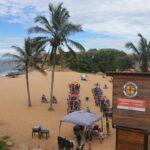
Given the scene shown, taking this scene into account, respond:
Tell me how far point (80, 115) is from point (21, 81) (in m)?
35.2

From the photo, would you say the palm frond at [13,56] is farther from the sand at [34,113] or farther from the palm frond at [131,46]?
the palm frond at [131,46]

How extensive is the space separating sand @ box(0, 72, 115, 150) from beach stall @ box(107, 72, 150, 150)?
3214mm

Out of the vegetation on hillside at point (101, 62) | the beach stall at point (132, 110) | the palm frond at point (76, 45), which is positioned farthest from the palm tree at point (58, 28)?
the vegetation on hillside at point (101, 62)

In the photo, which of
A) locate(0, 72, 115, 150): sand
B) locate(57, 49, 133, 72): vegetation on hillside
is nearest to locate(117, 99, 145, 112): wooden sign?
locate(0, 72, 115, 150): sand

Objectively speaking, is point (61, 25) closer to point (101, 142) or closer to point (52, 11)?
point (52, 11)

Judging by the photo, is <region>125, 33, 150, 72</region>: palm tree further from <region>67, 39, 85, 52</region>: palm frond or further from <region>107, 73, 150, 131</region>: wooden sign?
<region>107, 73, 150, 131</region>: wooden sign

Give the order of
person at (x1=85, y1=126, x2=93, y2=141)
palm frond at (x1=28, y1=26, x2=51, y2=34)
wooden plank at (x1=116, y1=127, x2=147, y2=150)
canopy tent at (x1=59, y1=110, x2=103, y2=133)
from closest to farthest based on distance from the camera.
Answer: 1. wooden plank at (x1=116, y1=127, x2=147, y2=150)
2. canopy tent at (x1=59, y1=110, x2=103, y2=133)
3. person at (x1=85, y1=126, x2=93, y2=141)
4. palm frond at (x1=28, y1=26, x2=51, y2=34)

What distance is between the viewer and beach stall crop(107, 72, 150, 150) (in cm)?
1912

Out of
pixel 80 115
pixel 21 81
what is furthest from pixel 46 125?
pixel 21 81

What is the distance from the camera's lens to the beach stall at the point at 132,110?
62.7ft

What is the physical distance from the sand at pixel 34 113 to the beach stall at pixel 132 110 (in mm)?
3214

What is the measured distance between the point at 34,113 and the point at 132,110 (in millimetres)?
15677

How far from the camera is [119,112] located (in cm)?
1988

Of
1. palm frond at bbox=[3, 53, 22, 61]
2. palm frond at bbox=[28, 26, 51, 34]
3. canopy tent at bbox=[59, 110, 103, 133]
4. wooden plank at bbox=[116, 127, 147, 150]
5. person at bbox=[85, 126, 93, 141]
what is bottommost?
person at bbox=[85, 126, 93, 141]
